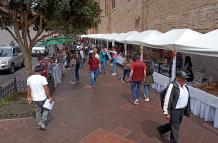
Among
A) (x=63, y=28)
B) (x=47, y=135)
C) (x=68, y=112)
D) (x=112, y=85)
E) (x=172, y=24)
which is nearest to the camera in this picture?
(x=47, y=135)

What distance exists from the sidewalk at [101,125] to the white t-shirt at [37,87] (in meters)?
0.87

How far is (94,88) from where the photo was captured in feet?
37.8

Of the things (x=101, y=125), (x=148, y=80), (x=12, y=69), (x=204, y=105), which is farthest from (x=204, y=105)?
(x=12, y=69)

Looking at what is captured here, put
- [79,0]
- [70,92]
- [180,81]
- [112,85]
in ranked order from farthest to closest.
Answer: [112,85] → [70,92] → [79,0] → [180,81]

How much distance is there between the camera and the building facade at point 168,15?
10355 millimetres

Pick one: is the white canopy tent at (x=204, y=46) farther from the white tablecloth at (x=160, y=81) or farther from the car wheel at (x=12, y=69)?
the car wheel at (x=12, y=69)

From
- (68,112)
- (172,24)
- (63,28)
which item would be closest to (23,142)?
(68,112)

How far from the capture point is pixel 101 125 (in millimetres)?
6902

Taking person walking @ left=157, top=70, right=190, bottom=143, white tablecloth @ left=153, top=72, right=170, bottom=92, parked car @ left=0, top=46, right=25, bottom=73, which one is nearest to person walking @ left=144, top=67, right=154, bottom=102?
white tablecloth @ left=153, top=72, right=170, bottom=92

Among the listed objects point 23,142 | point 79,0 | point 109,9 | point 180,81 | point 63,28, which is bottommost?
point 23,142

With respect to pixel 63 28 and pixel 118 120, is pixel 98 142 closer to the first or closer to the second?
pixel 118 120

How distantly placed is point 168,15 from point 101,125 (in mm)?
9336

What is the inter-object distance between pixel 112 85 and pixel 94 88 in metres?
1.07

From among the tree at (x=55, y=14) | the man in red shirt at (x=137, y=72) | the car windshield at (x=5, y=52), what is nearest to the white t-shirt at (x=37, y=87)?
the tree at (x=55, y=14)
